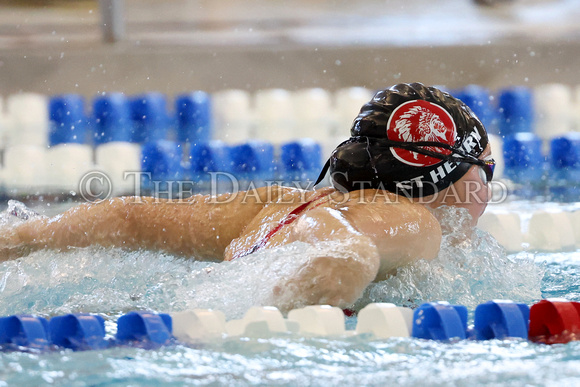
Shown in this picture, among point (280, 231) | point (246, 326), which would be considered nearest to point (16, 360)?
point (246, 326)

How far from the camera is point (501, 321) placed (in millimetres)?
1456

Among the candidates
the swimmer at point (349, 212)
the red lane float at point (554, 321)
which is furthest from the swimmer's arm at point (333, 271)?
the red lane float at point (554, 321)

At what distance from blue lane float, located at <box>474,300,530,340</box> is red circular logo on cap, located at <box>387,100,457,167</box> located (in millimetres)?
533

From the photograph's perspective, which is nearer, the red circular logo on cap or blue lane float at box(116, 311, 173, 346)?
blue lane float at box(116, 311, 173, 346)

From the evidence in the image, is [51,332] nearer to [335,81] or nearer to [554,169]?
[554,169]

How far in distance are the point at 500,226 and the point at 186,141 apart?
11.2 ft

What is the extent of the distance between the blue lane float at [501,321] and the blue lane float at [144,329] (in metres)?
0.67

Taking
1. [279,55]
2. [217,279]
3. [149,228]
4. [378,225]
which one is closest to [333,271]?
[378,225]

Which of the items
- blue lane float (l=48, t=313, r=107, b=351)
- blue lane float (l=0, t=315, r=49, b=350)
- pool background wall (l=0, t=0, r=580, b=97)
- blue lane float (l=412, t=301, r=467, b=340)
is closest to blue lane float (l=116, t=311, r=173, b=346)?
blue lane float (l=48, t=313, r=107, b=351)

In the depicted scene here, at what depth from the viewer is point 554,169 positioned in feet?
19.2

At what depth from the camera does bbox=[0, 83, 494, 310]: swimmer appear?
57.9 inches

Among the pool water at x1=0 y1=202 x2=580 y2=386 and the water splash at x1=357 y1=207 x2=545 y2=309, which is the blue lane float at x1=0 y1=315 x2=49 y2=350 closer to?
the pool water at x1=0 y1=202 x2=580 y2=386

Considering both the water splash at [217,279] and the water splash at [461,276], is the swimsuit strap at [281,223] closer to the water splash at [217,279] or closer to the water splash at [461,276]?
the water splash at [217,279]

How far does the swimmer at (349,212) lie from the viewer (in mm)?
1471
